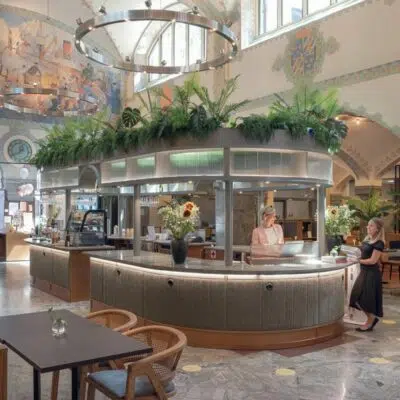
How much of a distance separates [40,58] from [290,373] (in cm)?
1714

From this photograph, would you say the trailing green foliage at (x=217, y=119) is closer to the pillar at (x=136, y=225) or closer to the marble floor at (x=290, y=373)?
the pillar at (x=136, y=225)

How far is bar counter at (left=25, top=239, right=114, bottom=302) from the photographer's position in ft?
29.9

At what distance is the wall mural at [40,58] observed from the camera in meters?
18.4

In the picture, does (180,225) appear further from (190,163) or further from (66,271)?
(66,271)

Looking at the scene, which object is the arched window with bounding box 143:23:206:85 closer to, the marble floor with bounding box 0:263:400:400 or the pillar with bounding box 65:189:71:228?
the pillar with bounding box 65:189:71:228

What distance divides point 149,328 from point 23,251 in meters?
14.4

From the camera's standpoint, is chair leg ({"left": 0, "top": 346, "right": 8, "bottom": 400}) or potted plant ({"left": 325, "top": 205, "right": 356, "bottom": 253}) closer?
chair leg ({"left": 0, "top": 346, "right": 8, "bottom": 400})

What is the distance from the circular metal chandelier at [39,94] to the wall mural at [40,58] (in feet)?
12.8

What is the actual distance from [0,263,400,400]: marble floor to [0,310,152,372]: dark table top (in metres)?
1.07

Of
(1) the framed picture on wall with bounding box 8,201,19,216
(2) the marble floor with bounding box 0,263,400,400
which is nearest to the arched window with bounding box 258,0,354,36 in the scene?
(2) the marble floor with bounding box 0,263,400,400

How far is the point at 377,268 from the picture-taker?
6.69m

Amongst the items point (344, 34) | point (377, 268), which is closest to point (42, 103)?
point (344, 34)

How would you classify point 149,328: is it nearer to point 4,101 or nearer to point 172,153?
point 172,153

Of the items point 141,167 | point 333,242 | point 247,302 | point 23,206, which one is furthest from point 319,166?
point 23,206
